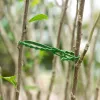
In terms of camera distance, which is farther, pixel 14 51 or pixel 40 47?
pixel 14 51

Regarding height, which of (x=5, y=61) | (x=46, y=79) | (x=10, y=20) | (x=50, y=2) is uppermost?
(x=50, y=2)

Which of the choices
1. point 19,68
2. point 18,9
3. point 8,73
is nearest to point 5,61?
point 8,73

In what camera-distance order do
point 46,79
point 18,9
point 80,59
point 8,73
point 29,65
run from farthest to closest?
1. point 46,79
2. point 8,73
3. point 18,9
4. point 29,65
5. point 80,59

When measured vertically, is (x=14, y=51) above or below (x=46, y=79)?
above

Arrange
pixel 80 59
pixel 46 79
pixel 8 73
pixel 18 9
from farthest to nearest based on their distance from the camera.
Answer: pixel 46 79, pixel 8 73, pixel 18 9, pixel 80 59

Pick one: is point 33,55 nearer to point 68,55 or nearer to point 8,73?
point 68,55

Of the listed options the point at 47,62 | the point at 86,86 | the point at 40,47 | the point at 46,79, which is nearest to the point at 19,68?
the point at 40,47

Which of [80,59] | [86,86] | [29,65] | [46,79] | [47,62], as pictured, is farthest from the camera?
[47,62]

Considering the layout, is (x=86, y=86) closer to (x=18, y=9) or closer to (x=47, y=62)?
(x=18, y=9)

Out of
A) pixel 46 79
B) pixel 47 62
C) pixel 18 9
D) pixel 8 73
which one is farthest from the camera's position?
pixel 47 62
